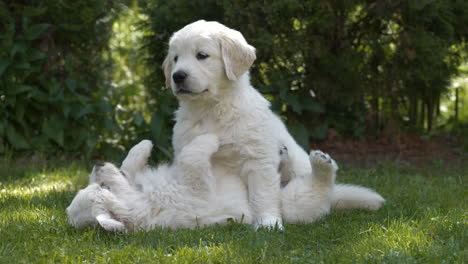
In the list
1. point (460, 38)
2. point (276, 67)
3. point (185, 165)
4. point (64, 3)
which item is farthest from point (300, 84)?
point (185, 165)

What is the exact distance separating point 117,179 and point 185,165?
0.53 metres

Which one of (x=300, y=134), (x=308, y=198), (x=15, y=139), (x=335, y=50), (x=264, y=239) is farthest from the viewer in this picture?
(x=335, y=50)

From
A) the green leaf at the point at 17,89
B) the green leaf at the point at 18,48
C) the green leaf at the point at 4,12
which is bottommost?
the green leaf at the point at 17,89

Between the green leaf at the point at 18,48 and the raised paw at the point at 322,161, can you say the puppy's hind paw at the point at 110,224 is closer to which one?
the raised paw at the point at 322,161

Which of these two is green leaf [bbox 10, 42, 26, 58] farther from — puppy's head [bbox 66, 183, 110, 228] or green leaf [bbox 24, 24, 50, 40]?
puppy's head [bbox 66, 183, 110, 228]

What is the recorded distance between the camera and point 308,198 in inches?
174

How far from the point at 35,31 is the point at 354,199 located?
4190mm

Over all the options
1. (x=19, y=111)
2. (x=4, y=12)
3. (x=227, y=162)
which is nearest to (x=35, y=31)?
(x=4, y=12)

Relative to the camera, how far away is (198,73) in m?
4.39

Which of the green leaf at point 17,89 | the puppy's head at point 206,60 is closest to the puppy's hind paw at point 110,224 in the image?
the puppy's head at point 206,60

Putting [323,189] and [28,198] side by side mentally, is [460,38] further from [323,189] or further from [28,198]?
[28,198]

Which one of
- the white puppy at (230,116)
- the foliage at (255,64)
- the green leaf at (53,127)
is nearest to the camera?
the white puppy at (230,116)

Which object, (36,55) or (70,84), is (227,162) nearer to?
(70,84)

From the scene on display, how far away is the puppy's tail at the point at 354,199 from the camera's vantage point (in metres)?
4.69
